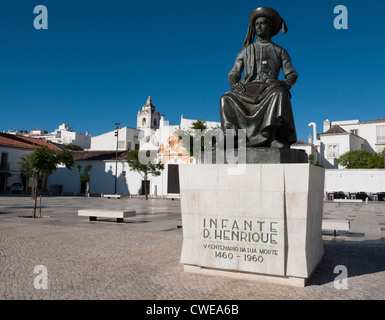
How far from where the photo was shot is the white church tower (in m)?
51.2

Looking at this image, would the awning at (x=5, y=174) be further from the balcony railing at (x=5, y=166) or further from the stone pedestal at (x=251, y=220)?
the stone pedestal at (x=251, y=220)

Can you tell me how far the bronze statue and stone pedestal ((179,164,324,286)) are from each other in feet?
2.07

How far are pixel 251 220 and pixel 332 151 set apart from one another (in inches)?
1508

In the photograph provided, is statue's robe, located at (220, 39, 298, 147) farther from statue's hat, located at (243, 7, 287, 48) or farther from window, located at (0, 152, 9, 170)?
window, located at (0, 152, 9, 170)

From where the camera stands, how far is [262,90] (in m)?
4.46

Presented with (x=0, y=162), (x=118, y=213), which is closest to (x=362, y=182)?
(x=118, y=213)

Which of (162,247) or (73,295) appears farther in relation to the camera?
(162,247)

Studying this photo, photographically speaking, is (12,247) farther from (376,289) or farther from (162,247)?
(376,289)

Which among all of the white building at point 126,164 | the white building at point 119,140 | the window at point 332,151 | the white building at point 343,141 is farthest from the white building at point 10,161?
the window at point 332,151

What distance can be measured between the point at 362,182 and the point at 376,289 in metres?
28.8

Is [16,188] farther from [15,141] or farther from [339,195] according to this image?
[339,195]

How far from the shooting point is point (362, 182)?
96.7 ft

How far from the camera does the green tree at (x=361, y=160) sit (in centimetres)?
3272
